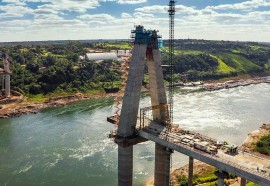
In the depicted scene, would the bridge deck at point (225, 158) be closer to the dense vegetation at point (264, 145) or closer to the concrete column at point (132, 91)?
the concrete column at point (132, 91)

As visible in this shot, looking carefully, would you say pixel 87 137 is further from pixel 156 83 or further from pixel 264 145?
Result: pixel 264 145

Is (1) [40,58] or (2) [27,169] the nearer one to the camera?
(2) [27,169]

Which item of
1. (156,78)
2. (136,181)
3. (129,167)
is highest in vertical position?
A: (156,78)

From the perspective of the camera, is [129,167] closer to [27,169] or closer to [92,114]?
[27,169]

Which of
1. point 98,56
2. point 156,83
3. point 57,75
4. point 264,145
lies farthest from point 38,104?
point 156,83

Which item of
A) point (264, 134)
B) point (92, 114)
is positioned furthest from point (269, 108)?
point (92, 114)

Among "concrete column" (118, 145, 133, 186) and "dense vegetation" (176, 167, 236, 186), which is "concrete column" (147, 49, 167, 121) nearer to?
"concrete column" (118, 145, 133, 186)

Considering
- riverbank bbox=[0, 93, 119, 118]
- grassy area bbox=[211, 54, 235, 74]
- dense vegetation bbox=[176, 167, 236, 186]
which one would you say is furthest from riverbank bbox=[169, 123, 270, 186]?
grassy area bbox=[211, 54, 235, 74]
